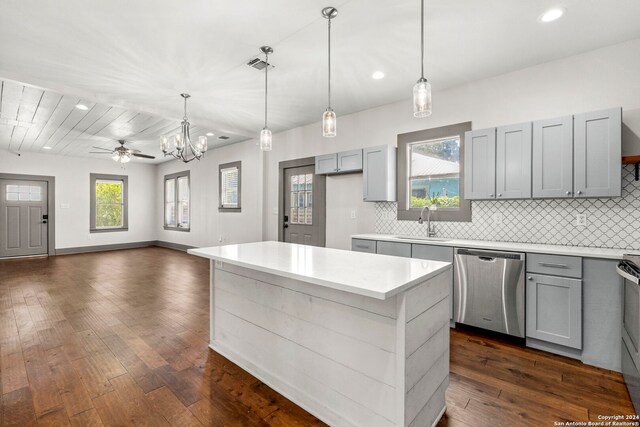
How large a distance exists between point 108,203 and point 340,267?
981cm

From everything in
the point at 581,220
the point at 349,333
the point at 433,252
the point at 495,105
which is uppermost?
the point at 495,105

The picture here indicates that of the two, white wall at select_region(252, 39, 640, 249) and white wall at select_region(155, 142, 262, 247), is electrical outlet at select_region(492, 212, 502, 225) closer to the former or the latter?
white wall at select_region(252, 39, 640, 249)

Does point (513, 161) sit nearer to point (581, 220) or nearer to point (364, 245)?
point (581, 220)

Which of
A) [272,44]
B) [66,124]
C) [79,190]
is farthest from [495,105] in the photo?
[79,190]

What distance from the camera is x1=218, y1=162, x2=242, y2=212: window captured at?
707cm

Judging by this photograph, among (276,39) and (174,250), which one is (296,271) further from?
(174,250)

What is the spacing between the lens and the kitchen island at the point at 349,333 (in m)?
1.57

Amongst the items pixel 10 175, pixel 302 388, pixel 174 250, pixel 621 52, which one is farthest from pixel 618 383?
pixel 10 175

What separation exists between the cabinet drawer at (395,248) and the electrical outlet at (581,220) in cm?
161

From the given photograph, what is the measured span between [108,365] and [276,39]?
10.3 ft

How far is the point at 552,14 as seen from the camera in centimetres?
244

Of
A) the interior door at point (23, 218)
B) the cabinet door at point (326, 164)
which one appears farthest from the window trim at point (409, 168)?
the interior door at point (23, 218)

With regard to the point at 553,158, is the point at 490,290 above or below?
below

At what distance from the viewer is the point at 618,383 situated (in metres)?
2.31
